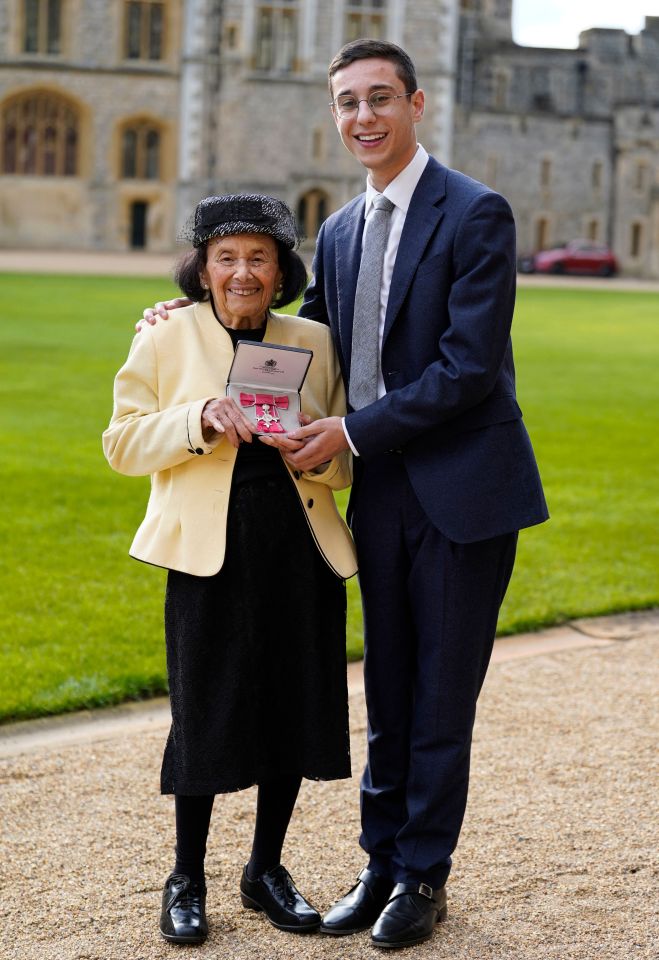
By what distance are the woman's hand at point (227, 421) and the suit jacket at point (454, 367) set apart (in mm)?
223

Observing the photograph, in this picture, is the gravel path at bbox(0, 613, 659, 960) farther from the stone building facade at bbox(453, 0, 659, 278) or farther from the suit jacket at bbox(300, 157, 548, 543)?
the stone building facade at bbox(453, 0, 659, 278)

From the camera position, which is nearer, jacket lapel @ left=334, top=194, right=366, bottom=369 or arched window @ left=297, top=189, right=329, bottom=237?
jacket lapel @ left=334, top=194, right=366, bottom=369

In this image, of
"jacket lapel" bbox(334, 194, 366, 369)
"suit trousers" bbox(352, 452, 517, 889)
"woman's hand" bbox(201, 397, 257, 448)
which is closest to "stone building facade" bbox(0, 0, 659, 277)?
"jacket lapel" bbox(334, 194, 366, 369)

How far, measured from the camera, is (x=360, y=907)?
289 cm

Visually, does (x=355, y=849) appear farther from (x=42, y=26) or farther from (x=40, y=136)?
(x=42, y=26)

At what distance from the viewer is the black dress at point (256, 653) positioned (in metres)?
2.80

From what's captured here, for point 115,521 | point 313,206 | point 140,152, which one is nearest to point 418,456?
point 115,521

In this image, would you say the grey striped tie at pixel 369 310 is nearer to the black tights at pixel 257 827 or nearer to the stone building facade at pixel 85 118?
the black tights at pixel 257 827

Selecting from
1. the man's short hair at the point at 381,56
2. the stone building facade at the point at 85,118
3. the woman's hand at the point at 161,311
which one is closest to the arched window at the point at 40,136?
the stone building facade at the point at 85,118

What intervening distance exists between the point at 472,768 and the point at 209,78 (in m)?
37.5

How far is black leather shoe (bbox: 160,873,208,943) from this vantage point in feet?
9.07

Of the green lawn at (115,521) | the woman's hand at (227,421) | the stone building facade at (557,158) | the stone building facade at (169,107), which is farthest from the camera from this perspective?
the stone building facade at (557,158)

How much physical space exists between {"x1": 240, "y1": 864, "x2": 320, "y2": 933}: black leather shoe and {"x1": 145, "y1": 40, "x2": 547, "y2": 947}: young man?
0.16ft

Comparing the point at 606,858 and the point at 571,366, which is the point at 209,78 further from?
the point at 606,858
